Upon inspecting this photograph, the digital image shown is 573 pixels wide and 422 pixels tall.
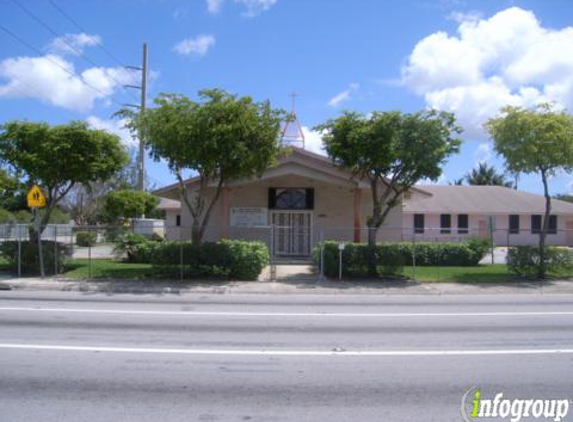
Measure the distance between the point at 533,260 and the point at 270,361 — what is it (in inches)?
558

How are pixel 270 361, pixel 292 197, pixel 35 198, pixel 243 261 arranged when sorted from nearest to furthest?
pixel 270 361 → pixel 35 198 → pixel 243 261 → pixel 292 197

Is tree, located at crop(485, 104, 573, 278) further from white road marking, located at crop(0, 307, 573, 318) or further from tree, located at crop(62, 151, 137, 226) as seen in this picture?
tree, located at crop(62, 151, 137, 226)

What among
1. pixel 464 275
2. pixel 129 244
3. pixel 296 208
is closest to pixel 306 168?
pixel 296 208

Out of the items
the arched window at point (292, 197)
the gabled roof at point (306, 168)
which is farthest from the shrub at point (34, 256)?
the arched window at point (292, 197)

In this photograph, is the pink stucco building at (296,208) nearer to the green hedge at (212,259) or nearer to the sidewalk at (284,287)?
the green hedge at (212,259)

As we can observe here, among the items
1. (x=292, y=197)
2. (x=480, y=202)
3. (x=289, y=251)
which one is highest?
(x=480, y=202)

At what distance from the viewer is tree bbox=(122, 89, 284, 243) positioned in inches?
585

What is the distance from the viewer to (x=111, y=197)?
35750mm

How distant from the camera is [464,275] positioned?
59.1ft

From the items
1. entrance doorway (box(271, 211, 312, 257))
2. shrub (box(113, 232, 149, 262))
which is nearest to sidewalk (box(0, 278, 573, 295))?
shrub (box(113, 232, 149, 262))

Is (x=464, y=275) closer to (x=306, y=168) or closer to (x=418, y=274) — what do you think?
(x=418, y=274)

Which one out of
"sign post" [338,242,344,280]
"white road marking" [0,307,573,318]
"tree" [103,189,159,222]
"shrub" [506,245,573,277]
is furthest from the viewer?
"tree" [103,189,159,222]

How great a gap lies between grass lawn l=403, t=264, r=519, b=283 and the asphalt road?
5430mm

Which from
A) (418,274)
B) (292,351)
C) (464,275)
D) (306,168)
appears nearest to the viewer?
(292,351)
